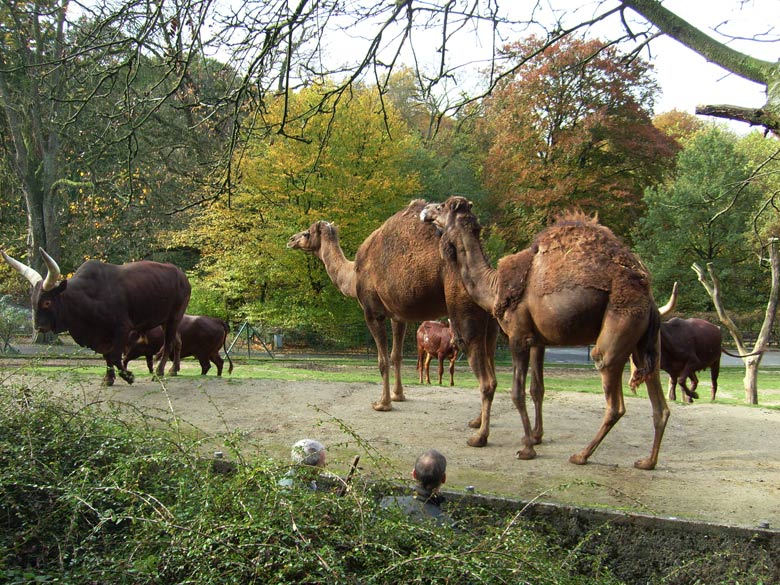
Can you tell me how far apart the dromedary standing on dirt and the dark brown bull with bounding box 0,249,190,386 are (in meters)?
2.92

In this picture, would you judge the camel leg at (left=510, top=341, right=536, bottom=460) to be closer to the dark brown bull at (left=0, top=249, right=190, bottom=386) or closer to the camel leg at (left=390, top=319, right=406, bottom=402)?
the camel leg at (left=390, top=319, right=406, bottom=402)

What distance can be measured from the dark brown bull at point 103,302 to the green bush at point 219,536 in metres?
5.16

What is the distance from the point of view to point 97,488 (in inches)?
145

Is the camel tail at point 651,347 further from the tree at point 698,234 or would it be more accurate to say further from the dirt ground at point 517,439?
the tree at point 698,234

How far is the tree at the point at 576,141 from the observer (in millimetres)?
31031

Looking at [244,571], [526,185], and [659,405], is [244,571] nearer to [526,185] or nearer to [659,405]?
[659,405]

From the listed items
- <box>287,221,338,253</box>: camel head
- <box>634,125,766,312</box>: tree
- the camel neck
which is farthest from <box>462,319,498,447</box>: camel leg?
<box>634,125,766,312</box>: tree

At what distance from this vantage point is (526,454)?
6.87 m

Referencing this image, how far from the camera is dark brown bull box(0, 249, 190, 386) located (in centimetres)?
933

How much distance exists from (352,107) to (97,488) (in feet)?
76.5

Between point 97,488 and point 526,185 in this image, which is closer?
point 97,488

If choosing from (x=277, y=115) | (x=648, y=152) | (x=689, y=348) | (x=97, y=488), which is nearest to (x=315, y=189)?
(x=277, y=115)

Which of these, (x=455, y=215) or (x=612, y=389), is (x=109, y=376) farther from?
(x=612, y=389)

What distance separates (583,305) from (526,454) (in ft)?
5.58
